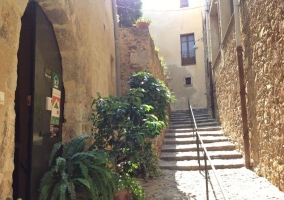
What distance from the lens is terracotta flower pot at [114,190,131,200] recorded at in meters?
3.49

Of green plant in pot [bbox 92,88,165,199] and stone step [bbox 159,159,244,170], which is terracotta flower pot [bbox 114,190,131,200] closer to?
green plant in pot [bbox 92,88,165,199]

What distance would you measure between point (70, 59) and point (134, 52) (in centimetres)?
411

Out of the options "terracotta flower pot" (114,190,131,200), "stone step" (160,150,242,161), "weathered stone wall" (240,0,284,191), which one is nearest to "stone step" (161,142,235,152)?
"stone step" (160,150,242,161)

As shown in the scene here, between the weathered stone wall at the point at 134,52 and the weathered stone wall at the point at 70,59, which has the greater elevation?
the weathered stone wall at the point at 134,52

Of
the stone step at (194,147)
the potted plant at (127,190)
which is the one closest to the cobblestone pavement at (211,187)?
the potted plant at (127,190)

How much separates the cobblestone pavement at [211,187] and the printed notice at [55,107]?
5.90 feet

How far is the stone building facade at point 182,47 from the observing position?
14797mm

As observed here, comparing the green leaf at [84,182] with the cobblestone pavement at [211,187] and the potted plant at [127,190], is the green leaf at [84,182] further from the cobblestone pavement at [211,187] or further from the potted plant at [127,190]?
the cobblestone pavement at [211,187]

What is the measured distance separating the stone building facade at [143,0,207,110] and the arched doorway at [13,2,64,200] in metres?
11.7

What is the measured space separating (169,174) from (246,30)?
303cm

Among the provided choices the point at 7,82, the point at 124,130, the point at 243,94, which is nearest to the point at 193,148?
the point at 243,94

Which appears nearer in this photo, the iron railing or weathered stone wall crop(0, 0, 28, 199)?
weathered stone wall crop(0, 0, 28, 199)

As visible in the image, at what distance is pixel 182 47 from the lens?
50.7 feet

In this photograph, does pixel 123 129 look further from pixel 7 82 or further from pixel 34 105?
pixel 7 82
